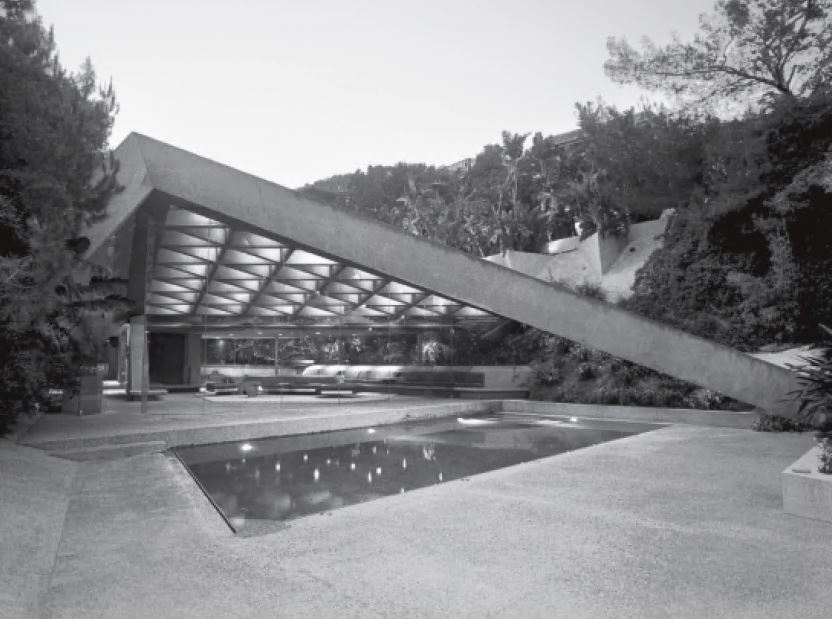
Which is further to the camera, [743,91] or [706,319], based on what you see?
[743,91]

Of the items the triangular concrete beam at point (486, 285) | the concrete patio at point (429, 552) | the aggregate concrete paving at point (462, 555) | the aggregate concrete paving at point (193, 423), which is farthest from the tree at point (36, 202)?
the triangular concrete beam at point (486, 285)

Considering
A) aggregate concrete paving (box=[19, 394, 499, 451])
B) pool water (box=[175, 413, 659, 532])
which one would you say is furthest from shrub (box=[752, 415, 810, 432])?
aggregate concrete paving (box=[19, 394, 499, 451])

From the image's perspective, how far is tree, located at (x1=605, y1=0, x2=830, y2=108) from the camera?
2056cm

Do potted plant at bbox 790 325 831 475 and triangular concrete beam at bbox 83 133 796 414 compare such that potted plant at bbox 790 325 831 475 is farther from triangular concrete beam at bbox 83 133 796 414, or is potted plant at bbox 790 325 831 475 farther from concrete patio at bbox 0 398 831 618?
triangular concrete beam at bbox 83 133 796 414

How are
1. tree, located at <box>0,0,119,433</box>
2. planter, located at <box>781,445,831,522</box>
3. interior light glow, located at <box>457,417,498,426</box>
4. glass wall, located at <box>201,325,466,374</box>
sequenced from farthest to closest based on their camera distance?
glass wall, located at <box>201,325,466,374</box> → interior light glow, located at <box>457,417,498,426</box> → tree, located at <box>0,0,119,433</box> → planter, located at <box>781,445,831,522</box>

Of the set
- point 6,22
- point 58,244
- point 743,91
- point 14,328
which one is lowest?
point 14,328

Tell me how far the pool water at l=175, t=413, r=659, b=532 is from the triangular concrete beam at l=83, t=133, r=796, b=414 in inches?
79.9

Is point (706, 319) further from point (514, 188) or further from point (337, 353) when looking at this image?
point (514, 188)

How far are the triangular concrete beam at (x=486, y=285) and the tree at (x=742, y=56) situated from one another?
1373cm

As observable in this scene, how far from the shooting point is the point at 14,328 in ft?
19.2

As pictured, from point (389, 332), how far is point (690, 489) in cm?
1925

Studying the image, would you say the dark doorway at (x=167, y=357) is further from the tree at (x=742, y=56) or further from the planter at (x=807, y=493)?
the planter at (x=807, y=493)

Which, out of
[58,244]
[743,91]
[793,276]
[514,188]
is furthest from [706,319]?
[514,188]

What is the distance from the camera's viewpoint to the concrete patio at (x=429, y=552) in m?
3.23
